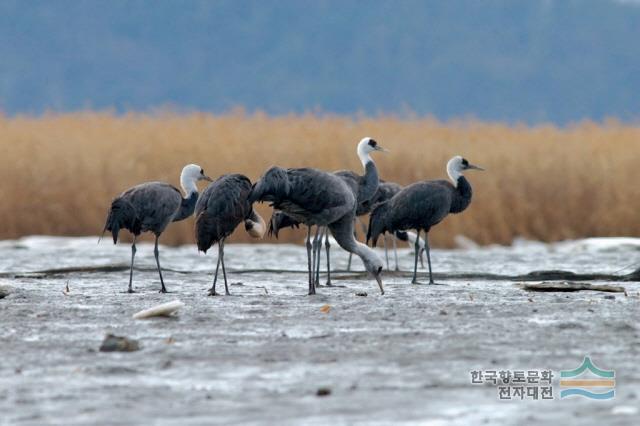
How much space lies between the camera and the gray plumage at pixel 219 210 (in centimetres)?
1113

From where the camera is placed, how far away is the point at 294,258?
15906 millimetres

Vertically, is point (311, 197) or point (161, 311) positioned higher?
point (311, 197)

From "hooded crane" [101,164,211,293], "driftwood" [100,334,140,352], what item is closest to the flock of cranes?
"hooded crane" [101,164,211,293]

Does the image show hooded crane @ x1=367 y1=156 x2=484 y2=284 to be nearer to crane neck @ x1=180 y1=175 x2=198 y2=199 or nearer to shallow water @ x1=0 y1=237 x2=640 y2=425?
shallow water @ x1=0 y1=237 x2=640 y2=425

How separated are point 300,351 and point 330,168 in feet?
35.0

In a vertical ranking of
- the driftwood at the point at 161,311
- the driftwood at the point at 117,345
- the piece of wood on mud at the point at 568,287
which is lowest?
the driftwood at the point at 117,345

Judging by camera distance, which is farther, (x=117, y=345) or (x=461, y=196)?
(x=461, y=196)

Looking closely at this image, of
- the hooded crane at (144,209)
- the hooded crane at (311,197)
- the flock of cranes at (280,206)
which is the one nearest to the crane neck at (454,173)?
the flock of cranes at (280,206)

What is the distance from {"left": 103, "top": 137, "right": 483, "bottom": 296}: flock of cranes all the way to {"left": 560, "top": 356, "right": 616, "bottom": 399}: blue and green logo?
13.4 ft

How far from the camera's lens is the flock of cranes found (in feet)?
36.6

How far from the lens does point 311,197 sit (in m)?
11.3

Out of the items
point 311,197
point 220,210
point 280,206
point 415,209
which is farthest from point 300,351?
point 415,209

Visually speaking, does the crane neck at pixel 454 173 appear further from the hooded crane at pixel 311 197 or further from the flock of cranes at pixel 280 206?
the hooded crane at pixel 311 197

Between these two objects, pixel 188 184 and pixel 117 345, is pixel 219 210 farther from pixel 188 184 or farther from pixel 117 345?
pixel 117 345
